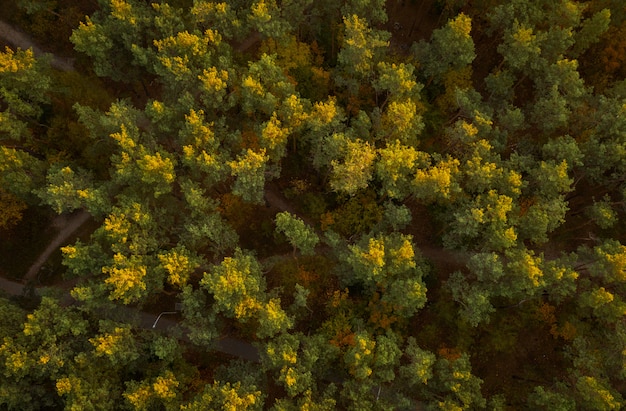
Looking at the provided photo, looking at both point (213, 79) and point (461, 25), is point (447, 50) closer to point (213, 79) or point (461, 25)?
point (461, 25)

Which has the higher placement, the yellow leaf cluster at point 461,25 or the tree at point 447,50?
the yellow leaf cluster at point 461,25

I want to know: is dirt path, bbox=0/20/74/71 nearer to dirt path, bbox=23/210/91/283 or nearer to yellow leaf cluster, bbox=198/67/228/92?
dirt path, bbox=23/210/91/283

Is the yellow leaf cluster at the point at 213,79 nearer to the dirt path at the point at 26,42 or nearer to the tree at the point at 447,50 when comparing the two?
the tree at the point at 447,50

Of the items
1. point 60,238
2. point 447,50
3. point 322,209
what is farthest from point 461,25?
point 60,238

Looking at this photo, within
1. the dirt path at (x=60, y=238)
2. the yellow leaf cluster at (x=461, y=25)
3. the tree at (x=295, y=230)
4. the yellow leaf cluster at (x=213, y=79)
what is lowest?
the dirt path at (x=60, y=238)

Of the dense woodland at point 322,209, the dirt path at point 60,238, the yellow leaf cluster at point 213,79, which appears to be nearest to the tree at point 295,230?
the dense woodland at point 322,209

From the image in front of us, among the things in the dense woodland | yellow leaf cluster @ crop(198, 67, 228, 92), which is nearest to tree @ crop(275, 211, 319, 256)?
the dense woodland

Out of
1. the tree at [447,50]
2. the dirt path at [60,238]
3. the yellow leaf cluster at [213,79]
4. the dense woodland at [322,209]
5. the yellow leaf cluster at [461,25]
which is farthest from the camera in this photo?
the dirt path at [60,238]

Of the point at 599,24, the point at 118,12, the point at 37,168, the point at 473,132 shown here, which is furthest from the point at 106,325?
the point at 599,24
